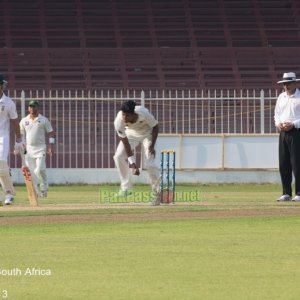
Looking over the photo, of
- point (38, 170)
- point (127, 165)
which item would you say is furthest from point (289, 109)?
point (38, 170)

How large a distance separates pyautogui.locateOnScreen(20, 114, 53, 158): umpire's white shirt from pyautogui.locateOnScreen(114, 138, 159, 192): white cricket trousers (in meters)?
4.04

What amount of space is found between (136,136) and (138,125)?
0.90 feet

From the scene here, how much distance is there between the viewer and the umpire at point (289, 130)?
1944cm

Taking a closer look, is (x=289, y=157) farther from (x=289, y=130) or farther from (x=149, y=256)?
(x=149, y=256)

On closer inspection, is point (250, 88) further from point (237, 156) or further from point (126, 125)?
point (126, 125)

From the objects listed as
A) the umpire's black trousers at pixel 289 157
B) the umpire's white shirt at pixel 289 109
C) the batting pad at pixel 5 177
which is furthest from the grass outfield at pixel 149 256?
the umpire's white shirt at pixel 289 109

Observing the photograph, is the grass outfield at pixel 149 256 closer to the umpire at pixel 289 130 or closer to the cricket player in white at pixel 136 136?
the cricket player in white at pixel 136 136

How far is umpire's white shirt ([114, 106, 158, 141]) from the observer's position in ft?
61.0

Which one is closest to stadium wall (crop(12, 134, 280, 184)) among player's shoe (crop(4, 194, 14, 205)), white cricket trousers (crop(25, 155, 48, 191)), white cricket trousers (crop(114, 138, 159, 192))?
white cricket trousers (crop(25, 155, 48, 191))

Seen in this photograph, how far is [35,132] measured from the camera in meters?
23.2
